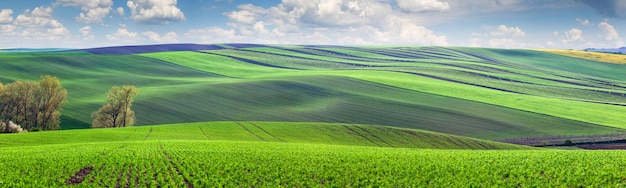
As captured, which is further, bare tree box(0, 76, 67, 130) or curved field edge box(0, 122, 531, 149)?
bare tree box(0, 76, 67, 130)

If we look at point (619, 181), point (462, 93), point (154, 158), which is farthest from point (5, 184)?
point (462, 93)

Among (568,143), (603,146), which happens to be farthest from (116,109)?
(603,146)

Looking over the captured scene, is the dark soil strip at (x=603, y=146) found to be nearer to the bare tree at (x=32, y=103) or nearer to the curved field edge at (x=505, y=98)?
the curved field edge at (x=505, y=98)

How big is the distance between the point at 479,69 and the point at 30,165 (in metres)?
163

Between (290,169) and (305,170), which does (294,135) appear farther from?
(305,170)

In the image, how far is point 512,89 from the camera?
12538 centimetres

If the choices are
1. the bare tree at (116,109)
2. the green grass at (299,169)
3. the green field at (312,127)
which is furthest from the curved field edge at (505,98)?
the green grass at (299,169)

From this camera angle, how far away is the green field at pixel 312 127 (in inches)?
944

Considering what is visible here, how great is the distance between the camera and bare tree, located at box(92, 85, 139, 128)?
70.2 metres

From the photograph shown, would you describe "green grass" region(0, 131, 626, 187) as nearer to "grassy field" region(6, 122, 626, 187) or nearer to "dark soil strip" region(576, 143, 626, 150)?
"grassy field" region(6, 122, 626, 187)

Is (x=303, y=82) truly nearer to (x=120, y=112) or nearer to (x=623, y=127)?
(x=120, y=112)

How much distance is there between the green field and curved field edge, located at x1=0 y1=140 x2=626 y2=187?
106mm

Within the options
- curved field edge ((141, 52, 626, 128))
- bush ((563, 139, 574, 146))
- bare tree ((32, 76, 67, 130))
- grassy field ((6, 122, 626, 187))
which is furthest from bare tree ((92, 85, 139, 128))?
curved field edge ((141, 52, 626, 128))

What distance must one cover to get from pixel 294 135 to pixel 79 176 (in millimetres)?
34841
